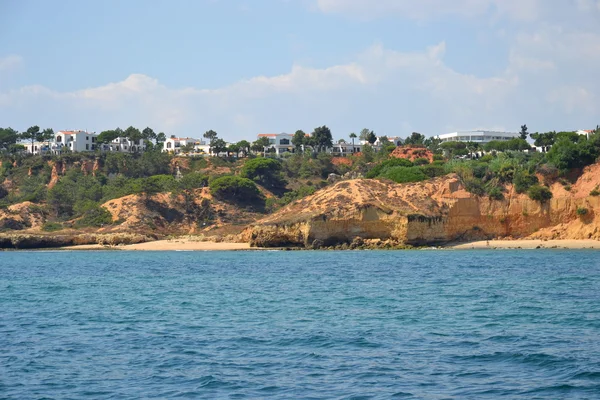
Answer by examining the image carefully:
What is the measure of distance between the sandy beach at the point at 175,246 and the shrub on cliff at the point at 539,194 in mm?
24605

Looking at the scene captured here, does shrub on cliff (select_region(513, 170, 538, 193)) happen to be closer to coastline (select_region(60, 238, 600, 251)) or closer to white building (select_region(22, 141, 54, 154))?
coastline (select_region(60, 238, 600, 251))

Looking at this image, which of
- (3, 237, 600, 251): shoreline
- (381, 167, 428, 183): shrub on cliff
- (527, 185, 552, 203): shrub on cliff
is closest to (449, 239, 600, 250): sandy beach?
(3, 237, 600, 251): shoreline

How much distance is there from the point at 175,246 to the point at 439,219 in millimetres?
24103

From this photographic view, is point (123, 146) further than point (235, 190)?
Yes

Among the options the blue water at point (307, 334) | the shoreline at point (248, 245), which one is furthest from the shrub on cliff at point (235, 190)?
the blue water at point (307, 334)

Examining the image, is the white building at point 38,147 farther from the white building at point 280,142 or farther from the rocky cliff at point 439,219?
the rocky cliff at point 439,219

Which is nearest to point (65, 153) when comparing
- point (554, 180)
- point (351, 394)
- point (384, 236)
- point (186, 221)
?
point (186, 221)

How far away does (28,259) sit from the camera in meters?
63.5

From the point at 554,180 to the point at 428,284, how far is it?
36456 millimetres

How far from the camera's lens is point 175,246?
240 feet

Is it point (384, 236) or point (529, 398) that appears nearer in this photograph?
point (529, 398)

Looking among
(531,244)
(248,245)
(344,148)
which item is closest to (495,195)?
(531,244)

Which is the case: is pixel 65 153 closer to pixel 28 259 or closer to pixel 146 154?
pixel 146 154

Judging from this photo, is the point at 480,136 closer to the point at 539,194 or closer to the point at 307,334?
the point at 539,194
